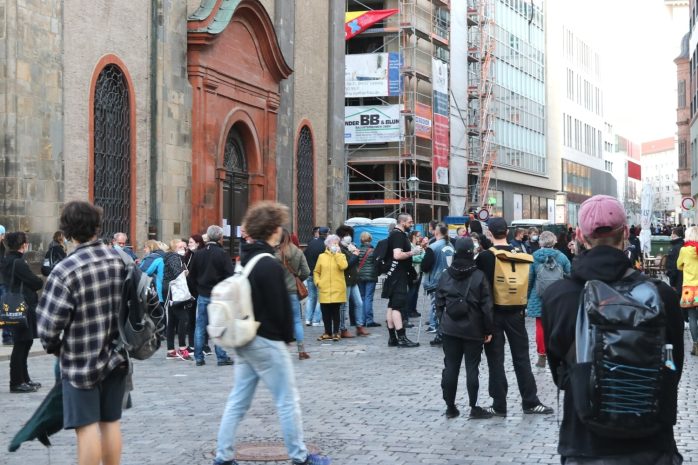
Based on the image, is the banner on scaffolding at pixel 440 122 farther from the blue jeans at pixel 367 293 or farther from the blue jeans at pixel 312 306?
the blue jeans at pixel 367 293

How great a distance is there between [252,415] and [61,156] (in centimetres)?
1021

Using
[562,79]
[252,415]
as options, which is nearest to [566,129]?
[562,79]

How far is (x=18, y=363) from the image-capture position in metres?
11.4

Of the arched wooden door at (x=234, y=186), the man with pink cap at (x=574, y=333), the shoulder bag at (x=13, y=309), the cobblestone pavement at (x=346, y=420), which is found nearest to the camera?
the man with pink cap at (x=574, y=333)

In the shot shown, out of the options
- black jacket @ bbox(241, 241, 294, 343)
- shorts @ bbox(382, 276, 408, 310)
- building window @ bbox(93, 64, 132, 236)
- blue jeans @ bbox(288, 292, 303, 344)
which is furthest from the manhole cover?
building window @ bbox(93, 64, 132, 236)

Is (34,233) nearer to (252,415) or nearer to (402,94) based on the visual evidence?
(252,415)

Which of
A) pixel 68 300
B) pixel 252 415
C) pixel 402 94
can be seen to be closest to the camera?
pixel 68 300

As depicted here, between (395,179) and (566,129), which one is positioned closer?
(395,179)

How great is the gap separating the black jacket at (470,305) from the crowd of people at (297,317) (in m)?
0.01

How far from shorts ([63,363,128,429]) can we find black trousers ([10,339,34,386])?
567 cm

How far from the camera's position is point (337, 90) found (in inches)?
1315

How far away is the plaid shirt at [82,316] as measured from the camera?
233 inches

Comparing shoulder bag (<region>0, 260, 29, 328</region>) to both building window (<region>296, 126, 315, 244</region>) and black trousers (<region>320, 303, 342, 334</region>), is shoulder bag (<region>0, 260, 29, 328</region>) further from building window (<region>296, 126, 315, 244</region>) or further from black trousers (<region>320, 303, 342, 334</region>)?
building window (<region>296, 126, 315, 244</region>)

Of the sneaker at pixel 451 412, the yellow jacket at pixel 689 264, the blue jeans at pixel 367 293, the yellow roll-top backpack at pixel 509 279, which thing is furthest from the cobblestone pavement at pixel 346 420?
the blue jeans at pixel 367 293
